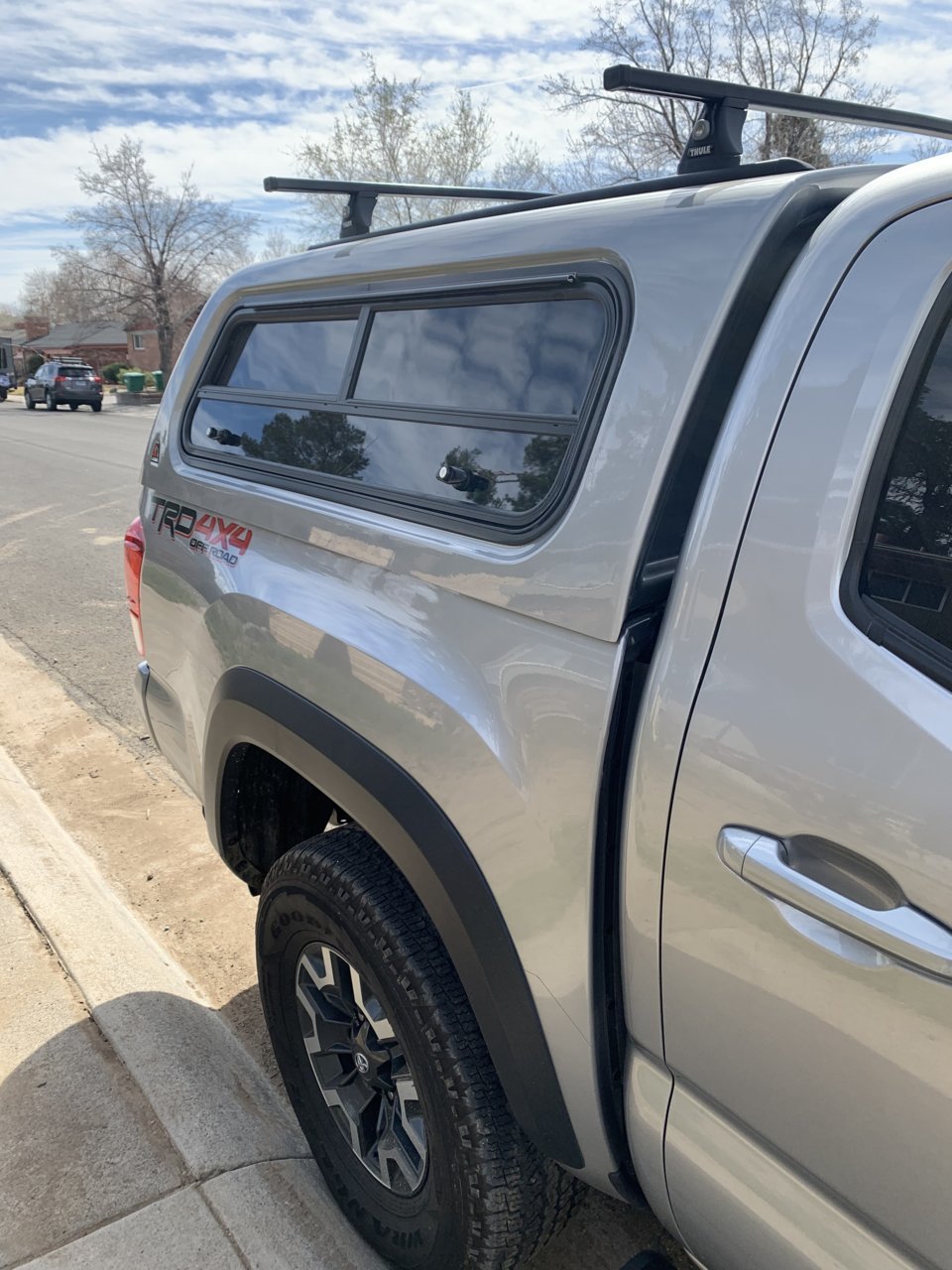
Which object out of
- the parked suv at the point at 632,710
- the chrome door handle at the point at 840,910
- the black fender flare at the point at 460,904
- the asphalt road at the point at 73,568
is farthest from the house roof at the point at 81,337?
the chrome door handle at the point at 840,910

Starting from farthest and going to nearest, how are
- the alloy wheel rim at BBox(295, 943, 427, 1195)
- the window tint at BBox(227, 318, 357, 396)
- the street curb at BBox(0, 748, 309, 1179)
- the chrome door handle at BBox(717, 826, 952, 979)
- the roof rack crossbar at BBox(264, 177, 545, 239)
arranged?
1. the roof rack crossbar at BBox(264, 177, 545, 239)
2. the street curb at BBox(0, 748, 309, 1179)
3. the window tint at BBox(227, 318, 357, 396)
4. the alloy wheel rim at BBox(295, 943, 427, 1195)
5. the chrome door handle at BBox(717, 826, 952, 979)

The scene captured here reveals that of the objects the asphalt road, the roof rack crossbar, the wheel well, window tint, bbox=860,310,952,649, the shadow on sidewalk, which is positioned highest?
the roof rack crossbar

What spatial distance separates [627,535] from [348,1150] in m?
1.54

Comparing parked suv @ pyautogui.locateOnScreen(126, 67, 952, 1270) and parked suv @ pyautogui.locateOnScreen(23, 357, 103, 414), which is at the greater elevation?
parked suv @ pyautogui.locateOnScreen(126, 67, 952, 1270)

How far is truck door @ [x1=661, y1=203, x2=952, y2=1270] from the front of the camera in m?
1.10

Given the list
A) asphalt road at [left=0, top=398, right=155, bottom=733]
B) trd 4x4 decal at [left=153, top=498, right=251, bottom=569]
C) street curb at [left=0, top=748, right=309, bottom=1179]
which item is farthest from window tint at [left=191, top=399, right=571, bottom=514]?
asphalt road at [left=0, top=398, right=155, bottom=733]

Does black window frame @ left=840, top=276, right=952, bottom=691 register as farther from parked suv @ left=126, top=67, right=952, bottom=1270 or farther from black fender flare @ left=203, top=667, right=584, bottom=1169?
black fender flare @ left=203, top=667, right=584, bottom=1169

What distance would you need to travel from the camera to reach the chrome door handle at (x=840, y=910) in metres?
1.07

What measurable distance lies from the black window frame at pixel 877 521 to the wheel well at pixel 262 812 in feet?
5.07

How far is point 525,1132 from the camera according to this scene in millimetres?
1665

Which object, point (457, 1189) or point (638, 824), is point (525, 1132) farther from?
point (638, 824)

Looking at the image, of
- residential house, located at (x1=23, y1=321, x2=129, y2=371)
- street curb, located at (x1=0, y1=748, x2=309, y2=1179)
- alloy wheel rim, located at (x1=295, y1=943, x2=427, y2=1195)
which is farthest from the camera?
residential house, located at (x1=23, y1=321, x2=129, y2=371)

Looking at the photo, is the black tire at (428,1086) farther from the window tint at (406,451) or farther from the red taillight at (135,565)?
the red taillight at (135,565)

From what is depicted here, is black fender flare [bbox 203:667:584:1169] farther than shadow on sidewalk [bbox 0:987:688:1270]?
No
